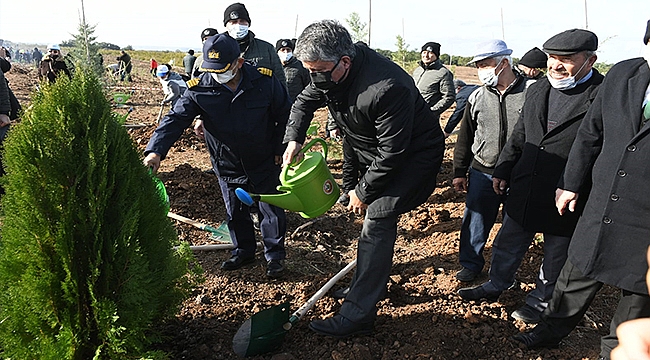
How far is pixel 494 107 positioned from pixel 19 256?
9.23ft

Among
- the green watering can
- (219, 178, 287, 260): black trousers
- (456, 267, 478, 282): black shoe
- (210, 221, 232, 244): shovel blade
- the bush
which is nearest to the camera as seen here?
the bush

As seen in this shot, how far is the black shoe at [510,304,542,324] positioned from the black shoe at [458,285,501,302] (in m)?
0.21

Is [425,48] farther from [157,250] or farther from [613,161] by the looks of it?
[157,250]

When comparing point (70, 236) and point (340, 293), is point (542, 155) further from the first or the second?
point (70, 236)

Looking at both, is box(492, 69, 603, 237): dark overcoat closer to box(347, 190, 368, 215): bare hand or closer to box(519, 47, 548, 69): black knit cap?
box(347, 190, 368, 215): bare hand

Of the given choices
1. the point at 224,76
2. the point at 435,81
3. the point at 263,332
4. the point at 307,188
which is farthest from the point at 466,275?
the point at 435,81

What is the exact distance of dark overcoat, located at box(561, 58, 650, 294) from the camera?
2.10m

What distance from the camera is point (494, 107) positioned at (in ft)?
10.8

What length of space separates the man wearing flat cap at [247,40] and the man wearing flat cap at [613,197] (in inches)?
135

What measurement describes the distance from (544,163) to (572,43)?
0.66 meters

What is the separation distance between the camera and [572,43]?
265 cm

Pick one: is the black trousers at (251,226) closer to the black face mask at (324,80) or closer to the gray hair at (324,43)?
the black face mask at (324,80)


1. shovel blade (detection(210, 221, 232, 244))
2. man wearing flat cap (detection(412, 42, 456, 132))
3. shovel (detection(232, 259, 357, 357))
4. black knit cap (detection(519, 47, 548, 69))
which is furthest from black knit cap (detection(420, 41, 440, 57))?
shovel (detection(232, 259, 357, 357))

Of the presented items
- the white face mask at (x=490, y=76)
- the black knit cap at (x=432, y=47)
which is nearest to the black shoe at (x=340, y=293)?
the white face mask at (x=490, y=76)
